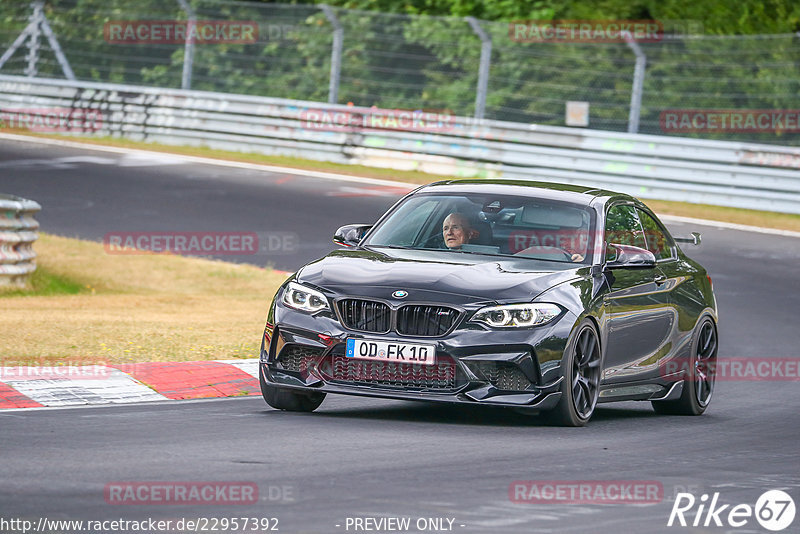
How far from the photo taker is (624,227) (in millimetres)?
10898

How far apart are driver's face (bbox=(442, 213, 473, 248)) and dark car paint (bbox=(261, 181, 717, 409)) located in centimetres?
30

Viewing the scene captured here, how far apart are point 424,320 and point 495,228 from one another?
1416 mm

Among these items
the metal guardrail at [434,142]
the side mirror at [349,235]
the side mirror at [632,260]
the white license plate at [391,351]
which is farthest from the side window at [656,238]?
the metal guardrail at [434,142]

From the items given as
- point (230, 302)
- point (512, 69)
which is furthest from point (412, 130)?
point (230, 302)

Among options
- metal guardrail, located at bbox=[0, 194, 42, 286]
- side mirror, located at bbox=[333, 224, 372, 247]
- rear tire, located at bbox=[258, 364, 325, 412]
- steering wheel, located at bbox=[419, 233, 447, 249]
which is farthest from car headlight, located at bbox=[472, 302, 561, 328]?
metal guardrail, located at bbox=[0, 194, 42, 286]

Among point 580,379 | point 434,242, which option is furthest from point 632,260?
point 434,242

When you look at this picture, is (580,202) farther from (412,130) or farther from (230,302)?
(412,130)

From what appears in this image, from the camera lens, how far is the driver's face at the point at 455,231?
10312 millimetres

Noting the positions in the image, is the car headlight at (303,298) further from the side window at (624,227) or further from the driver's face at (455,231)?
the side window at (624,227)

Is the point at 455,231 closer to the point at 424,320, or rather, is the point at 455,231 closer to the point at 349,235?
the point at 349,235

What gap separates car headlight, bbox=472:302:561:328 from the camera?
9094 millimetres

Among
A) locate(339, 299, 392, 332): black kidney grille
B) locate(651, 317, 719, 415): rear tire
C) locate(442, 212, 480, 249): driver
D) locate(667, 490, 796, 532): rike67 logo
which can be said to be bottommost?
locate(651, 317, 719, 415): rear tire

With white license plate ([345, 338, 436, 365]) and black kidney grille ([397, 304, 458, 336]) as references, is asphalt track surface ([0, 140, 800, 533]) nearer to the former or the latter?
white license plate ([345, 338, 436, 365])

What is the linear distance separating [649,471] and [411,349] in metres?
1.61
